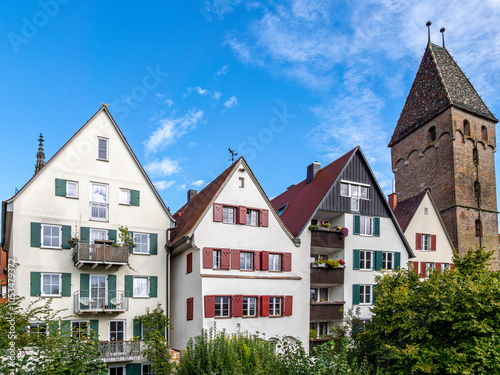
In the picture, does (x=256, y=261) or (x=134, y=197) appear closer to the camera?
(x=134, y=197)

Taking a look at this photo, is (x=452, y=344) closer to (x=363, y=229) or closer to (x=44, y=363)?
(x=363, y=229)

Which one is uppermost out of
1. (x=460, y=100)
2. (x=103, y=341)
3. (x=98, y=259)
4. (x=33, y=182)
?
(x=460, y=100)

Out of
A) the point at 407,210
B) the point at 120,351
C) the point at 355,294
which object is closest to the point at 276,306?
the point at 355,294

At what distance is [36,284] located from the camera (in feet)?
81.4

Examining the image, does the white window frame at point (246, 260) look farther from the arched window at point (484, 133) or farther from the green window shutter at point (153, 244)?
the arched window at point (484, 133)

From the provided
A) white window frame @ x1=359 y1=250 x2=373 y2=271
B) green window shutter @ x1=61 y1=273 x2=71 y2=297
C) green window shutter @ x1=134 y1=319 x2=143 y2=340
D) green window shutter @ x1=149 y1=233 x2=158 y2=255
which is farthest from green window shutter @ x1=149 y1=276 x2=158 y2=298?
white window frame @ x1=359 y1=250 x2=373 y2=271

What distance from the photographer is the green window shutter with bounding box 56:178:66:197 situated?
1035 inches

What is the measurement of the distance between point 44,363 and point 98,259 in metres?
13.4

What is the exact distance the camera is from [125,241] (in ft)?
89.1

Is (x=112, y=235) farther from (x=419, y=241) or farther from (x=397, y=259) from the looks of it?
(x=419, y=241)

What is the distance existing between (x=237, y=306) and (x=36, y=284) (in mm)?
11025

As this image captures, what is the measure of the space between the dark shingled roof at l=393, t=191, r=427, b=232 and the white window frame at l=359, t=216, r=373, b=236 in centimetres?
528

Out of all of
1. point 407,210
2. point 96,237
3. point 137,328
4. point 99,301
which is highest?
point 407,210

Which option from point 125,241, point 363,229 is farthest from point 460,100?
point 125,241
